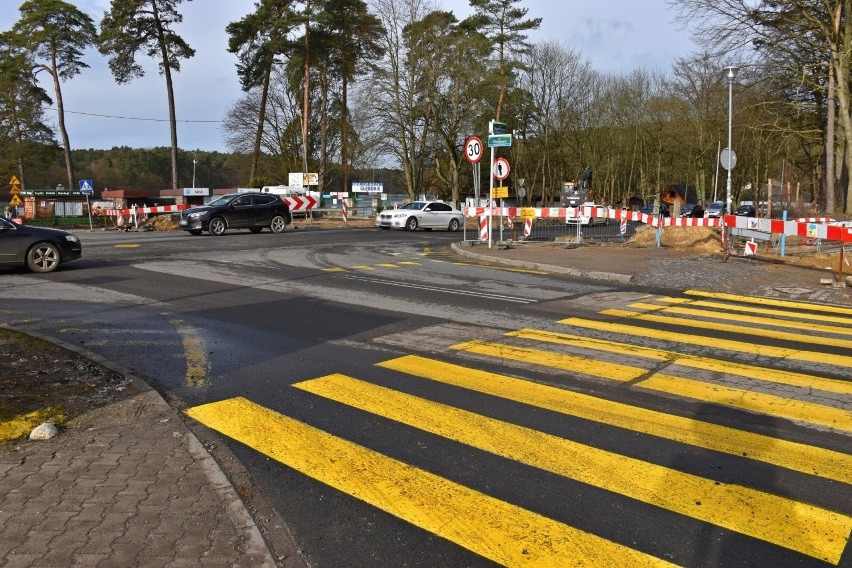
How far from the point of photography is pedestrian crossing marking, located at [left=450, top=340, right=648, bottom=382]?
Result: 6414mm

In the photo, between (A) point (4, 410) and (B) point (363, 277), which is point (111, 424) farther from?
(B) point (363, 277)

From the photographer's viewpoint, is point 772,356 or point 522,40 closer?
point 772,356

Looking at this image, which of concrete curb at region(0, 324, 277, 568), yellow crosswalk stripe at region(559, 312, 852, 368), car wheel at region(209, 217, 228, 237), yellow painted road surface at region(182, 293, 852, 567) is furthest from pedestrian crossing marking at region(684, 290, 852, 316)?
car wheel at region(209, 217, 228, 237)

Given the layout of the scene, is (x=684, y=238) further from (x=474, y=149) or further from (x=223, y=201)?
(x=223, y=201)

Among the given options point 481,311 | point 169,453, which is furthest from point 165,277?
point 169,453

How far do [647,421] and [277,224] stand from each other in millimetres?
23831

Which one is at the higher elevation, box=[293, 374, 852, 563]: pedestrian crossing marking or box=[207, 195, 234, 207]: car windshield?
box=[207, 195, 234, 207]: car windshield

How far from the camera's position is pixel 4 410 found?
5012mm

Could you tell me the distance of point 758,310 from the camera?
1045 cm

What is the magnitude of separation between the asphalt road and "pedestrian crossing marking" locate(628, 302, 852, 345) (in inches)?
2.2

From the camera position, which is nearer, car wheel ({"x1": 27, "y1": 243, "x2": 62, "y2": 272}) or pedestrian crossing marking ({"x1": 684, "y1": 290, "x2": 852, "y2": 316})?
pedestrian crossing marking ({"x1": 684, "y1": 290, "x2": 852, "y2": 316})

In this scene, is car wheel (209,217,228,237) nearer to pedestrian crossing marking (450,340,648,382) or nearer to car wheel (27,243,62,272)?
car wheel (27,243,62,272)

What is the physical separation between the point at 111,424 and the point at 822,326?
898 centimetres

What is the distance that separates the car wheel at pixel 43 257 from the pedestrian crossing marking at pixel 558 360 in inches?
419
